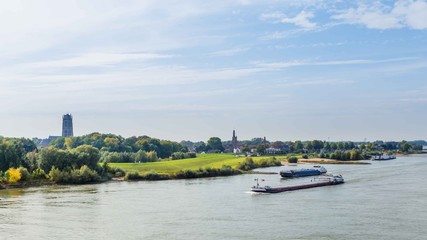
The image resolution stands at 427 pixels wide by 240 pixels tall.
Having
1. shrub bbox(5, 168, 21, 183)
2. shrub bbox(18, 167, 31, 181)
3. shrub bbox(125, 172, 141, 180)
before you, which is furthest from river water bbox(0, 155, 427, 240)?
shrub bbox(125, 172, 141, 180)

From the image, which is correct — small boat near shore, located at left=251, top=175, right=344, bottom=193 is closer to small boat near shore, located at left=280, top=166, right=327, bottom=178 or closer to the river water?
the river water

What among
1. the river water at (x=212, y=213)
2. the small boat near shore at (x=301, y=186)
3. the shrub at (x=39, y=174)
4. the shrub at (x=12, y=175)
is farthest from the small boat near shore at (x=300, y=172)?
the shrub at (x=12, y=175)

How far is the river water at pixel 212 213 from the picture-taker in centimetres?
3466

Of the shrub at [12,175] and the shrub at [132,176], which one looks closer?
the shrub at [12,175]

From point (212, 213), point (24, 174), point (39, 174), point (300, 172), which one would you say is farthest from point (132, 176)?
point (212, 213)

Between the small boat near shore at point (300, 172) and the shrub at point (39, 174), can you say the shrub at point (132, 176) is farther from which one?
the small boat near shore at point (300, 172)

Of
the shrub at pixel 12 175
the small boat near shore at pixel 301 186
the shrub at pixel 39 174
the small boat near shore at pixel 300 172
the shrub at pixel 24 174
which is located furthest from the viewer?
the small boat near shore at pixel 300 172

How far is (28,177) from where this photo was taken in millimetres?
69125

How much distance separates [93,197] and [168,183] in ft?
60.7

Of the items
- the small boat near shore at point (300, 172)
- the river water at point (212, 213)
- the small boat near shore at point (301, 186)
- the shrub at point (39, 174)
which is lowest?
the river water at point (212, 213)

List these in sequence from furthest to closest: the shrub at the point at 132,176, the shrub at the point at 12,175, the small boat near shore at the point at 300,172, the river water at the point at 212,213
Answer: the small boat near shore at the point at 300,172 < the shrub at the point at 132,176 < the shrub at the point at 12,175 < the river water at the point at 212,213

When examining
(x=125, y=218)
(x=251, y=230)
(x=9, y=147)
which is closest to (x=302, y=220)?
(x=251, y=230)

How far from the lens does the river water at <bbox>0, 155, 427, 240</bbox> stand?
34.7 metres

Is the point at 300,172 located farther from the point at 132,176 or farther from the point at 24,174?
the point at 24,174
